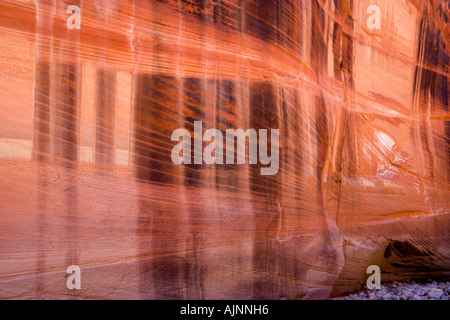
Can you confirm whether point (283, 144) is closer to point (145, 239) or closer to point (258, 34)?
point (258, 34)

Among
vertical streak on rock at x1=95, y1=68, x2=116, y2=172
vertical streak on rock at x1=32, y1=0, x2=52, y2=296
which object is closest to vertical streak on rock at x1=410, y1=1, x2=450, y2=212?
vertical streak on rock at x1=95, y1=68, x2=116, y2=172

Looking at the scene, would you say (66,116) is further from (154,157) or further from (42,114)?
(154,157)

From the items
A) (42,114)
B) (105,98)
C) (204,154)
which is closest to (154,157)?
(204,154)

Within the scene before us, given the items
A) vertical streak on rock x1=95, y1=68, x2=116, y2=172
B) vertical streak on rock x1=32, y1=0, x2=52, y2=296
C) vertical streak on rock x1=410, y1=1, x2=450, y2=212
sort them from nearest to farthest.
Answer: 1. vertical streak on rock x1=32, y1=0, x2=52, y2=296
2. vertical streak on rock x1=95, y1=68, x2=116, y2=172
3. vertical streak on rock x1=410, y1=1, x2=450, y2=212

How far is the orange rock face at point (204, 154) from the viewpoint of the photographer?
169 cm

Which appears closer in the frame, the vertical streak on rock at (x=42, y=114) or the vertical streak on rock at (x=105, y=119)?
the vertical streak on rock at (x=42, y=114)

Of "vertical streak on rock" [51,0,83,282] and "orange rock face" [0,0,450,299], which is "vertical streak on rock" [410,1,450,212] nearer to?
"orange rock face" [0,0,450,299]

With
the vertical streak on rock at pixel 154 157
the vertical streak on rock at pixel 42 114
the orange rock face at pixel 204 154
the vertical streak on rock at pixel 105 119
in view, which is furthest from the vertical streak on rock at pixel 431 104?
the vertical streak on rock at pixel 42 114

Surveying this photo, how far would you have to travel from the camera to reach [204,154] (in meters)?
1.99

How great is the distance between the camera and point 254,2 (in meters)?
2.16

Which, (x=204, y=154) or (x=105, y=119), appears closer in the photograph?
(x=105, y=119)

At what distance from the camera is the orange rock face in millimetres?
1687

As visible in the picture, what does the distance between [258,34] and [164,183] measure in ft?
4.25

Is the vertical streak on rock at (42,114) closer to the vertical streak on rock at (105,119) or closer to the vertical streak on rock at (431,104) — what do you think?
the vertical streak on rock at (105,119)
